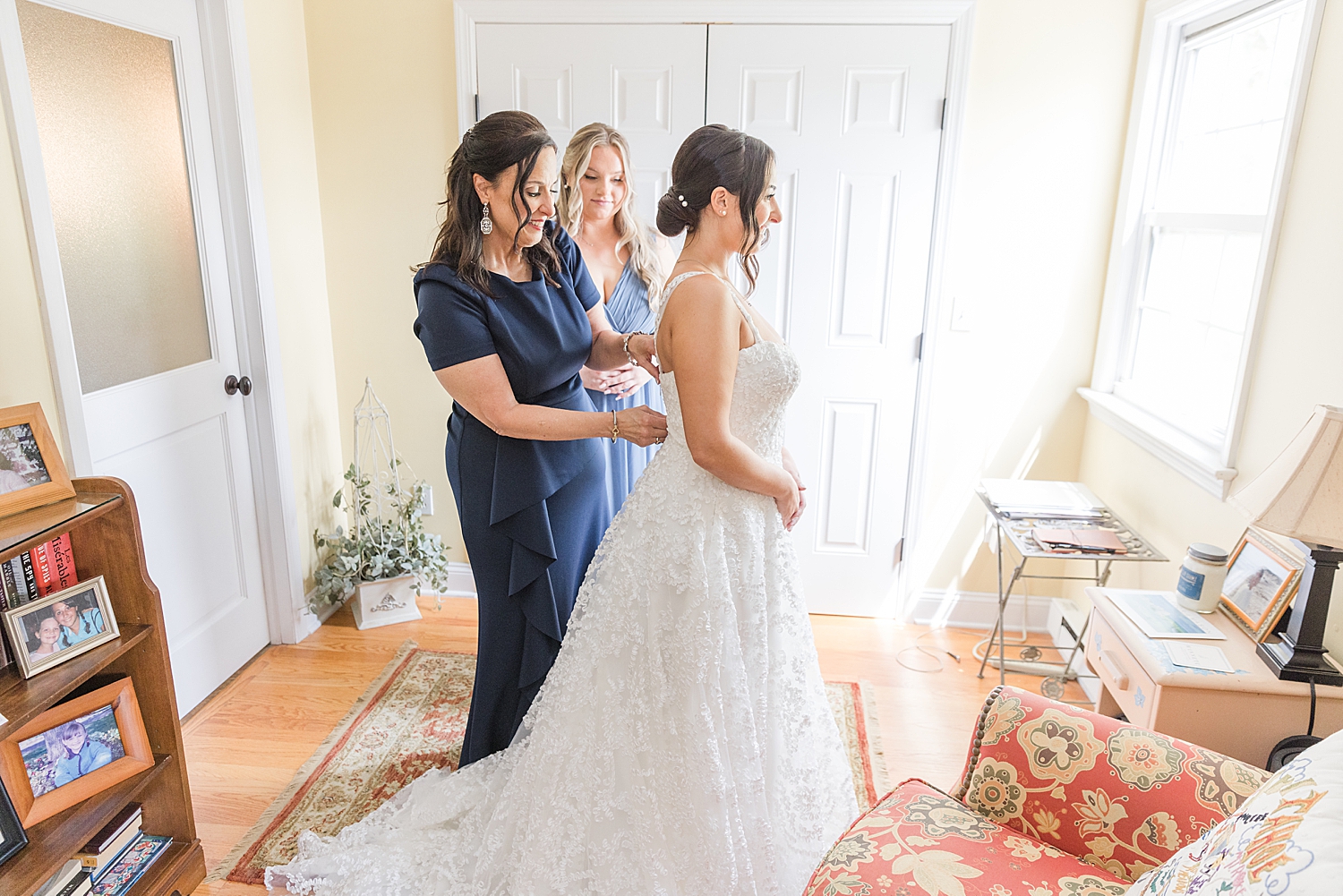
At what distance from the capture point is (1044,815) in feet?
4.65

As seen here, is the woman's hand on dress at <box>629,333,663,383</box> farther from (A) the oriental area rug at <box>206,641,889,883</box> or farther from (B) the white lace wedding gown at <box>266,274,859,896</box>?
(A) the oriental area rug at <box>206,641,889,883</box>

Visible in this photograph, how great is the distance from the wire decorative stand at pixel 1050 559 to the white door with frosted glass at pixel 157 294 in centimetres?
245

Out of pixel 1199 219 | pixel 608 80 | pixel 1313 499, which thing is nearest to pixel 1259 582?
pixel 1313 499

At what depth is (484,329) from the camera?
1.84 meters

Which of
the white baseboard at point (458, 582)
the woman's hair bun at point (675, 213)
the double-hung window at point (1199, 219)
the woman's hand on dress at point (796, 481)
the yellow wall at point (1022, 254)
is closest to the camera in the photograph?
the woman's hair bun at point (675, 213)

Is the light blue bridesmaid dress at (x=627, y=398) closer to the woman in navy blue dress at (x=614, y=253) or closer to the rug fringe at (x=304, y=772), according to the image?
the woman in navy blue dress at (x=614, y=253)

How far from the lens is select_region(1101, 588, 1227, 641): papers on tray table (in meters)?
1.90

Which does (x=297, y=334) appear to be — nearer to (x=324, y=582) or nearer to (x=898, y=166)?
(x=324, y=582)

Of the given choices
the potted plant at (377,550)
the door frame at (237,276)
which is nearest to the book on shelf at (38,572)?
the door frame at (237,276)

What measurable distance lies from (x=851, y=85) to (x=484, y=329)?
1.74m

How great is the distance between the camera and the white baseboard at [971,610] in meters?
3.31

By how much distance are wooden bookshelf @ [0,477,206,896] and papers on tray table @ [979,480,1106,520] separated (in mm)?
2276

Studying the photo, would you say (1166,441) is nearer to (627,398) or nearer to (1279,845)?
(627,398)

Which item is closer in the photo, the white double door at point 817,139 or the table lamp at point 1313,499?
the table lamp at point 1313,499
